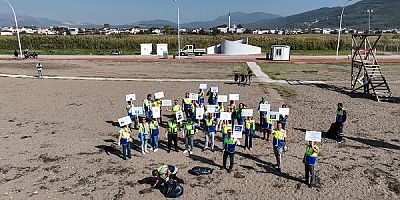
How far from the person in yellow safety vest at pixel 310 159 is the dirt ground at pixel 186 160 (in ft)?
1.13

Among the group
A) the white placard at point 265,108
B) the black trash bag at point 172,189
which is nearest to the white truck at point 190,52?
the white placard at point 265,108

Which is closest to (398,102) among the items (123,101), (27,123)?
(123,101)

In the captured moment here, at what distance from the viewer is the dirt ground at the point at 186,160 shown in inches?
401

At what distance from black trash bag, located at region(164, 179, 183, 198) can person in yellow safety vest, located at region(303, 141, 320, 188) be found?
12.9 ft

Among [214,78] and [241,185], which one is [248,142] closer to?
[241,185]

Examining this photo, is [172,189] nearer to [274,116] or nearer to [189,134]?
[189,134]

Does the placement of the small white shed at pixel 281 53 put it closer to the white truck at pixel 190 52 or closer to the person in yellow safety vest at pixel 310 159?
the white truck at pixel 190 52

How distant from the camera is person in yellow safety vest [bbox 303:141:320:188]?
9938 mm

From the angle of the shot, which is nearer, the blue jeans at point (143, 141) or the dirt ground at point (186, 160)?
the dirt ground at point (186, 160)

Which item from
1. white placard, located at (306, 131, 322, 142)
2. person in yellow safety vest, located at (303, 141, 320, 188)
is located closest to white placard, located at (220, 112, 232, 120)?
white placard, located at (306, 131, 322, 142)

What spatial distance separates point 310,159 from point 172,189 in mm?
4230

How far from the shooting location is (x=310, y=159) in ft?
32.9

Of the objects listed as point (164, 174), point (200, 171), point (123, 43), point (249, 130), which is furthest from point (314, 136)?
point (123, 43)

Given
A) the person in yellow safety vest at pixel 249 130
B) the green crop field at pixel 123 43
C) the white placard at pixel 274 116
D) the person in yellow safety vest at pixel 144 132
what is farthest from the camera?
the green crop field at pixel 123 43
